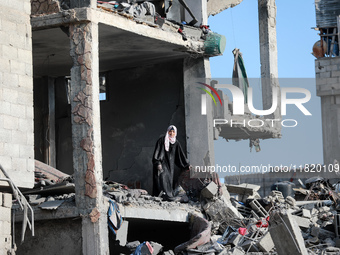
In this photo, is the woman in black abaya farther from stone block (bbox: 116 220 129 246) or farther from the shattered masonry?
the shattered masonry

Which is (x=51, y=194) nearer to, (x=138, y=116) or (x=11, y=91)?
(x=11, y=91)

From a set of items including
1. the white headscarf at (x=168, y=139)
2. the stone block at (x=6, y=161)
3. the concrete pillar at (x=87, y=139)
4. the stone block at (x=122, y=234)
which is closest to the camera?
Result: the stone block at (x=6, y=161)

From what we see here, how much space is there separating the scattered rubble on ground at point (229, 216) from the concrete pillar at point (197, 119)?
996 millimetres

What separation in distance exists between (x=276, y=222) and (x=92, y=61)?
4.40m

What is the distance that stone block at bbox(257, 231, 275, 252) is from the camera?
17.8 meters

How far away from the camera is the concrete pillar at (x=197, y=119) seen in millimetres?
21266

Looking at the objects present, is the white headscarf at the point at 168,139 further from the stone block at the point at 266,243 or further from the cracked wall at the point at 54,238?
the stone block at the point at 266,243

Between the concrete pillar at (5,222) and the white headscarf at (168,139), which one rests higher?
the white headscarf at (168,139)

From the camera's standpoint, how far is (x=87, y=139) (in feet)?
58.4

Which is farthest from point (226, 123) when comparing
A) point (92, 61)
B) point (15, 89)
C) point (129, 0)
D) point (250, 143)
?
point (15, 89)

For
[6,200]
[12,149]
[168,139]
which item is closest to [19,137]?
[12,149]

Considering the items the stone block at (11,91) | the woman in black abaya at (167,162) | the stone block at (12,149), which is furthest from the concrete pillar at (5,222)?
the woman in black abaya at (167,162)

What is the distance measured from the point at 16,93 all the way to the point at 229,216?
229 inches

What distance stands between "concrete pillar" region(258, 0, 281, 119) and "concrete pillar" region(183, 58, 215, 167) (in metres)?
7.39
